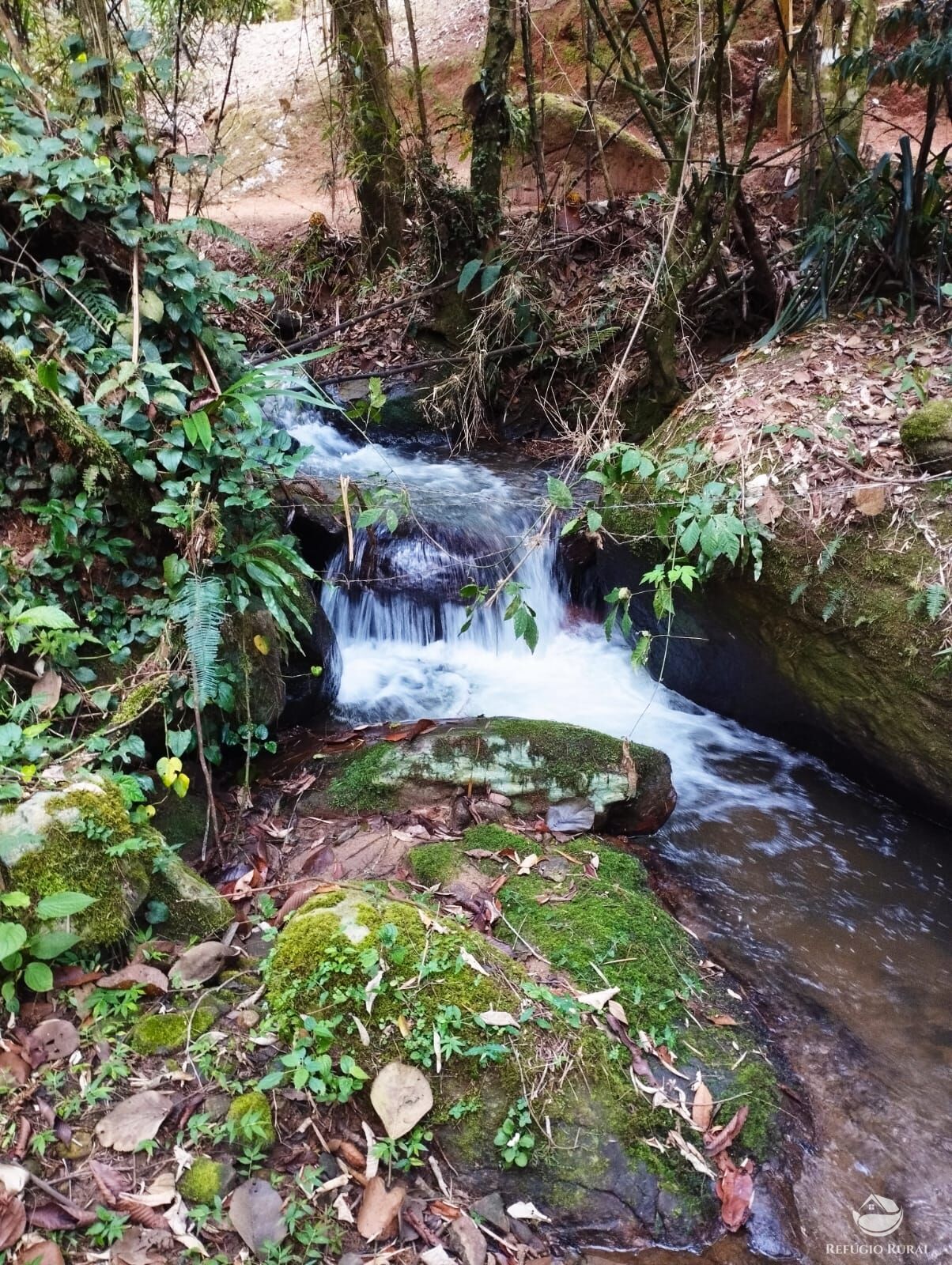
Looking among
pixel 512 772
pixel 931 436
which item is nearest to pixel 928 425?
pixel 931 436

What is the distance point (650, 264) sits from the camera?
644 cm

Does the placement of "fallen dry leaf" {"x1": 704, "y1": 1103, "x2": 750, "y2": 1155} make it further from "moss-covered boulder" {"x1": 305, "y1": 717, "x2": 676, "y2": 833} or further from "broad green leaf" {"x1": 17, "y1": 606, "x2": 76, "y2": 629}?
"broad green leaf" {"x1": 17, "y1": 606, "x2": 76, "y2": 629}

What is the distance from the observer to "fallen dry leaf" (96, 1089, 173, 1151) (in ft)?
6.61

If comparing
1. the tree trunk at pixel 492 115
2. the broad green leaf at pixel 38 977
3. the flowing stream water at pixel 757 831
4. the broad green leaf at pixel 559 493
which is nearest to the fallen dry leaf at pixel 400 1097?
the broad green leaf at pixel 38 977

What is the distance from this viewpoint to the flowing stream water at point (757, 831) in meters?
2.86

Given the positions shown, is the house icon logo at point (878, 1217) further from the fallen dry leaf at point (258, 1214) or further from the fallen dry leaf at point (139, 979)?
the fallen dry leaf at point (139, 979)

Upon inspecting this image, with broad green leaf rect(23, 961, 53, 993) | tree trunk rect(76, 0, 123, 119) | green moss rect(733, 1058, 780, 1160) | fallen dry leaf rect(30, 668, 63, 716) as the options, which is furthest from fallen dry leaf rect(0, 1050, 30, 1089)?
tree trunk rect(76, 0, 123, 119)

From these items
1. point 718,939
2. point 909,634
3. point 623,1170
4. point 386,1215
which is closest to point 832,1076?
point 718,939

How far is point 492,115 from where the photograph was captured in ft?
22.9

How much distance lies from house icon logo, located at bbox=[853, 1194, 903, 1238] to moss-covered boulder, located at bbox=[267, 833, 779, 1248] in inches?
12.4

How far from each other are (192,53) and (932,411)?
6345 millimetres

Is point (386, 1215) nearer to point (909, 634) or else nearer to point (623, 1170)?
point (623, 1170)

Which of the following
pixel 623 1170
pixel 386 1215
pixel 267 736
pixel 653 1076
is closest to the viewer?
pixel 386 1215

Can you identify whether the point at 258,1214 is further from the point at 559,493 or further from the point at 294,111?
the point at 294,111
